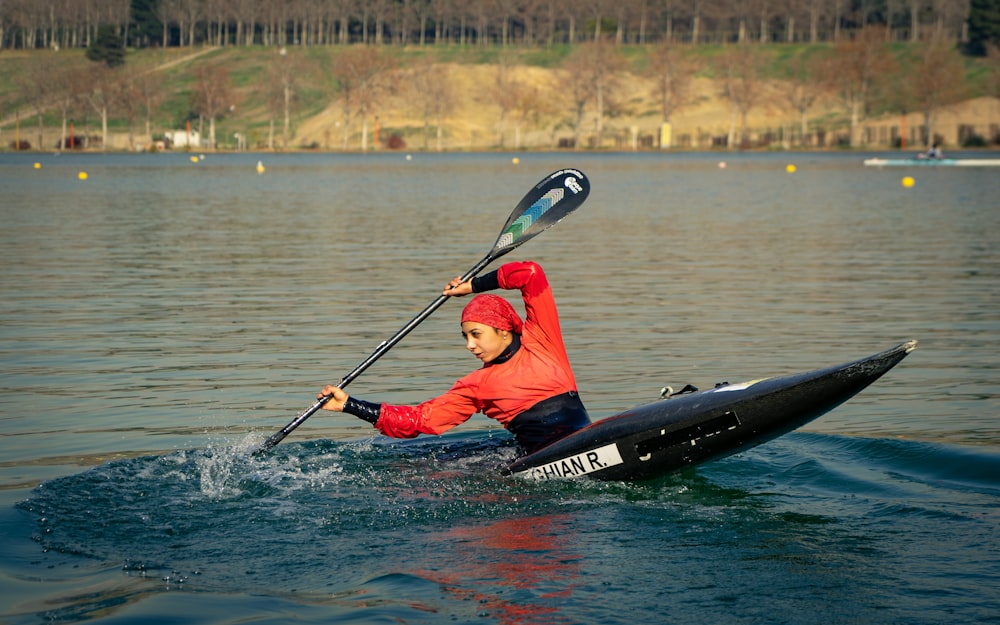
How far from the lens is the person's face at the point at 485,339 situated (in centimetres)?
880

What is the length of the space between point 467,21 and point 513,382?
572ft

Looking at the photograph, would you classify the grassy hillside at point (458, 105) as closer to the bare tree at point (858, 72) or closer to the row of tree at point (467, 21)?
the bare tree at point (858, 72)

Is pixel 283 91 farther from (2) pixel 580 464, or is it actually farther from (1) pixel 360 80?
(2) pixel 580 464

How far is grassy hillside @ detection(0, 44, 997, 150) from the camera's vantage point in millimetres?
133625

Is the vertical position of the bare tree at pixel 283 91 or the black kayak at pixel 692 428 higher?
the bare tree at pixel 283 91

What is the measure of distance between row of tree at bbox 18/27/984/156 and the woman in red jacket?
114 metres

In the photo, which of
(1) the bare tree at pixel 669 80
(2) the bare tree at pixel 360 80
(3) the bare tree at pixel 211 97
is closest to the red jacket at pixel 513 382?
(2) the bare tree at pixel 360 80

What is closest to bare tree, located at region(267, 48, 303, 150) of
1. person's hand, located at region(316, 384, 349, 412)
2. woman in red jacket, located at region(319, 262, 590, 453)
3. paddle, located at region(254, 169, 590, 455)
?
paddle, located at region(254, 169, 590, 455)

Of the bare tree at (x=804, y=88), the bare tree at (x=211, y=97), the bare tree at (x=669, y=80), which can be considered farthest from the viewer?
the bare tree at (x=669, y=80)

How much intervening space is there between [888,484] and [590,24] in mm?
169955

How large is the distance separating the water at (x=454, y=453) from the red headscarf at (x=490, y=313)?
1.24 m

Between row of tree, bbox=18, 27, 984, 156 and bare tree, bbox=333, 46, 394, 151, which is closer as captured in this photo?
row of tree, bbox=18, 27, 984, 156

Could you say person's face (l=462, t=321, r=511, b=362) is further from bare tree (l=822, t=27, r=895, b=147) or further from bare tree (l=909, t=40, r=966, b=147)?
bare tree (l=822, t=27, r=895, b=147)

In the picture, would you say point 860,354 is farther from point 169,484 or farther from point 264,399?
point 169,484
